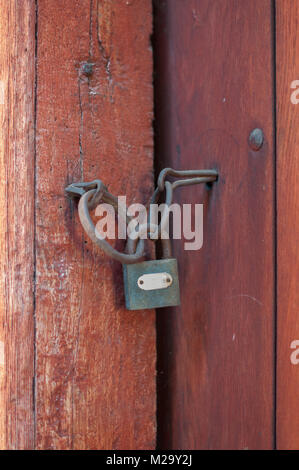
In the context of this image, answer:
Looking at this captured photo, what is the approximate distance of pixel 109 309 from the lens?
68 cm

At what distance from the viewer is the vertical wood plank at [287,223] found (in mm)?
565

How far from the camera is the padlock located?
65 cm

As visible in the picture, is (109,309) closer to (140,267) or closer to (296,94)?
(140,267)

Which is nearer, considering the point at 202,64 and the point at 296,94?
the point at 296,94

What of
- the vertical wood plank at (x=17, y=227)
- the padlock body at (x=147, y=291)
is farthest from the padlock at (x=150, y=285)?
the vertical wood plank at (x=17, y=227)

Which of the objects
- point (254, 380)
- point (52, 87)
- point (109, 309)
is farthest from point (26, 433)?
point (52, 87)

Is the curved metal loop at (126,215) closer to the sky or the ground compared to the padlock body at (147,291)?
closer to the sky

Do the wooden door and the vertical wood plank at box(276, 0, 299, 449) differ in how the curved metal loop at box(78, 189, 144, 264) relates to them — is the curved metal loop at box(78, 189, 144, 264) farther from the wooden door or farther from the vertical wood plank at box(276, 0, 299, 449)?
the vertical wood plank at box(276, 0, 299, 449)

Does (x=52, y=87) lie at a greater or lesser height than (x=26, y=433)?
greater

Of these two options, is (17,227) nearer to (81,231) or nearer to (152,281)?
(81,231)

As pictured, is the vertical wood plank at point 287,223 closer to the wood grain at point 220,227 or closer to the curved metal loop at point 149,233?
the wood grain at point 220,227

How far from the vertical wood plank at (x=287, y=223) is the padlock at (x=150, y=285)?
5.9 inches

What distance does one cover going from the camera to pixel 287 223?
58 centimetres

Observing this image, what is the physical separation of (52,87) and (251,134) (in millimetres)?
283
